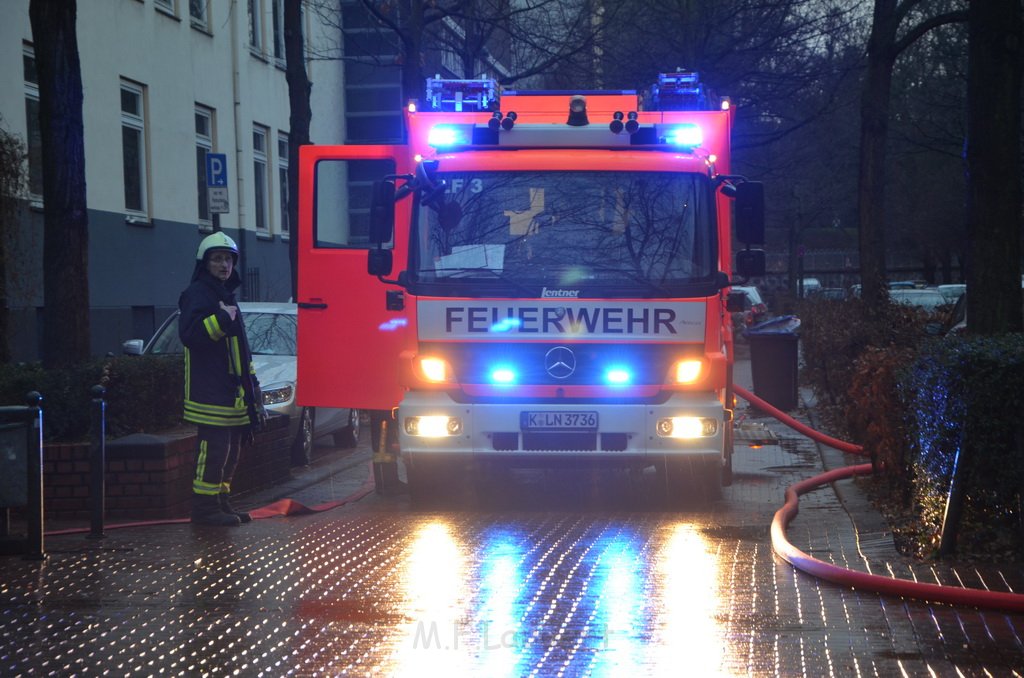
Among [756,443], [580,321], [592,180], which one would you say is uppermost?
[592,180]

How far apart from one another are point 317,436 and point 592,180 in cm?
566

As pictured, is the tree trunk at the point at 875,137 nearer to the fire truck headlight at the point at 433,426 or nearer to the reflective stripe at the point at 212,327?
the fire truck headlight at the point at 433,426

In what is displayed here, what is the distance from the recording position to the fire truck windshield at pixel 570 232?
10.4 meters

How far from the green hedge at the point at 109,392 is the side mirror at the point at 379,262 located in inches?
80.7

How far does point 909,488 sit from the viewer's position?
10.1 metres

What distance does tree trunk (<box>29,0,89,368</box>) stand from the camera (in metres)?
11.9

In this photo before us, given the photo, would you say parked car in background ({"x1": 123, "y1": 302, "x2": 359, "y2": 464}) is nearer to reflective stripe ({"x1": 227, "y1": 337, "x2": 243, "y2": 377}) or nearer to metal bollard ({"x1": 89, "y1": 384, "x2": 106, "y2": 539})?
reflective stripe ({"x1": 227, "y1": 337, "x2": 243, "y2": 377})

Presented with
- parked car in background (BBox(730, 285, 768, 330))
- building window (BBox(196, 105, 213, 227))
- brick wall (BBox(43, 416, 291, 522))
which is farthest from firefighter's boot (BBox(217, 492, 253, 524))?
parked car in background (BBox(730, 285, 768, 330))

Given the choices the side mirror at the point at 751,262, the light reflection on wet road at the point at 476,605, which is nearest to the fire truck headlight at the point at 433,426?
the light reflection on wet road at the point at 476,605

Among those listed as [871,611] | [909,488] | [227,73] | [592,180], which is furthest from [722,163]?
[227,73]

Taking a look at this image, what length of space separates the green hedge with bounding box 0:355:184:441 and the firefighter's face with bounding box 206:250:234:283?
1134 mm

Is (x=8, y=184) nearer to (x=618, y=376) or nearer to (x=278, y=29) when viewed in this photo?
(x=618, y=376)

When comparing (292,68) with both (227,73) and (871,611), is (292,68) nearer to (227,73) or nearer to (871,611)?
(227,73)

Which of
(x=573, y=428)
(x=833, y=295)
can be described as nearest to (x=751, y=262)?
(x=573, y=428)
